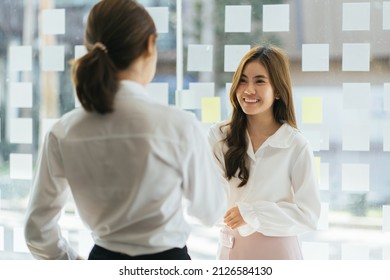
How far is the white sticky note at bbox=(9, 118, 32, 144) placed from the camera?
2.58 metres

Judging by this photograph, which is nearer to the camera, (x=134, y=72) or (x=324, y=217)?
(x=134, y=72)

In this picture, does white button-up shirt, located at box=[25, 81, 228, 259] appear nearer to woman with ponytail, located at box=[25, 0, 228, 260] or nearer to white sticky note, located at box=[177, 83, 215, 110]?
woman with ponytail, located at box=[25, 0, 228, 260]

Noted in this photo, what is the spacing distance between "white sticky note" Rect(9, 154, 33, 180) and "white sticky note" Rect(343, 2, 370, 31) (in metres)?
1.63

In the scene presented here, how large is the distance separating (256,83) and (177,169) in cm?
72

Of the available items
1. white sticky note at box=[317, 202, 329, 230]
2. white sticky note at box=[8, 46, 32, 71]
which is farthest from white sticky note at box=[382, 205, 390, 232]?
white sticky note at box=[8, 46, 32, 71]

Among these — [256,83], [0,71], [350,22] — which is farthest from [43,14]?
[350,22]

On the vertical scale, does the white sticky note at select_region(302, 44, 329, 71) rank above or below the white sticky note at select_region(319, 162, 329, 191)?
above

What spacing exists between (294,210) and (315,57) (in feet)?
2.57

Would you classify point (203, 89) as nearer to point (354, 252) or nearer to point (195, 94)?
point (195, 94)

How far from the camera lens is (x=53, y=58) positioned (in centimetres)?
253

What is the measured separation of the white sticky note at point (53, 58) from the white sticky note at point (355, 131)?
4.41 feet

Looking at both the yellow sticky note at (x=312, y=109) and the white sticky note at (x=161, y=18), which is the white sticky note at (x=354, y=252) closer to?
the yellow sticky note at (x=312, y=109)

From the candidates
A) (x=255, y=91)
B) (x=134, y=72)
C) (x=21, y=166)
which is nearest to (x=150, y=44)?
(x=134, y=72)
